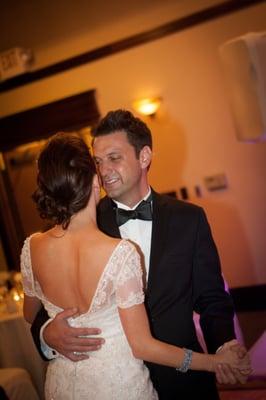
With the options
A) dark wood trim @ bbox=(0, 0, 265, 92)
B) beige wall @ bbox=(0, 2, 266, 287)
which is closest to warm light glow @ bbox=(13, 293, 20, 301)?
beige wall @ bbox=(0, 2, 266, 287)

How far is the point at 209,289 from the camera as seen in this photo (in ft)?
6.32

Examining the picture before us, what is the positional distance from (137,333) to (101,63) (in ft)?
15.2

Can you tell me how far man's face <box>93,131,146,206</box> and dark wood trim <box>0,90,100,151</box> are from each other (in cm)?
378

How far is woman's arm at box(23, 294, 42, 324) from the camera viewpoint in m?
1.89

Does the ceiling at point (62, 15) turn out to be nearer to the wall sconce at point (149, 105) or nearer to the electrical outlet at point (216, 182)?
the wall sconce at point (149, 105)

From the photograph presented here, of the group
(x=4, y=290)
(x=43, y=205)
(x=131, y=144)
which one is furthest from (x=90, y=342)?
(x=4, y=290)

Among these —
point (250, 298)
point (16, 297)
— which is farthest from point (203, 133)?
Answer: point (16, 297)

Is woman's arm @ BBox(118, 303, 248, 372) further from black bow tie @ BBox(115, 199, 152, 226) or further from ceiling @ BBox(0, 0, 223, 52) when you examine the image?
ceiling @ BBox(0, 0, 223, 52)

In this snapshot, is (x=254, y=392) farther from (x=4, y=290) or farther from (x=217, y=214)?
(x=217, y=214)

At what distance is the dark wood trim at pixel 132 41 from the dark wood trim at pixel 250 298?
3.18 meters

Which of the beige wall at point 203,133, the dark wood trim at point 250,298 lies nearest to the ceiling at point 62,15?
the beige wall at point 203,133

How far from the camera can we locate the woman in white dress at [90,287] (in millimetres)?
1544

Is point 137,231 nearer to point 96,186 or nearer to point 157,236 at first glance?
point 157,236

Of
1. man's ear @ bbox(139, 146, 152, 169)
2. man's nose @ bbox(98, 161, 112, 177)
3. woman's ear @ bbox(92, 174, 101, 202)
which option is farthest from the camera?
man's ear @ bbox(139, 146, 152, 169)
